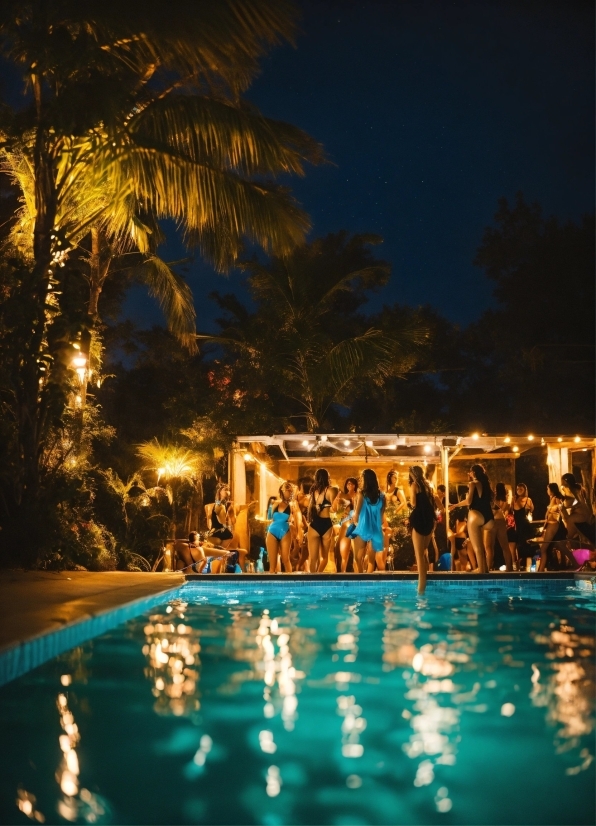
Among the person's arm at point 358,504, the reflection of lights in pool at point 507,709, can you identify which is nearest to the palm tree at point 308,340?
the person's arm at point 358,504

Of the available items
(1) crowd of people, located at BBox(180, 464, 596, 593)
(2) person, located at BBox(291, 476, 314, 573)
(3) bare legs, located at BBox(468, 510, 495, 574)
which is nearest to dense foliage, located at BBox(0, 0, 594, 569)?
(1) crowd of people, located at BBox(180, 464, 596, 593)

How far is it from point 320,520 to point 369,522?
738 millimetres

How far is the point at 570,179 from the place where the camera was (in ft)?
83.0

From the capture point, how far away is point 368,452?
16859 millimetres

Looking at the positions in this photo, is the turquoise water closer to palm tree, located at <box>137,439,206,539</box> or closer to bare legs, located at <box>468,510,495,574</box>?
bare legs, located at <box>468,510,495,574</box>

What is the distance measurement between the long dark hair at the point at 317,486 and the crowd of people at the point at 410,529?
0.04 ft

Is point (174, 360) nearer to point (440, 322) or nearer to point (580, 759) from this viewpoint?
point (440, 322)

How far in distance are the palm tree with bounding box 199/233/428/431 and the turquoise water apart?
1099 cm

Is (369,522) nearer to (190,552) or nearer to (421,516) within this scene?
(421,516)

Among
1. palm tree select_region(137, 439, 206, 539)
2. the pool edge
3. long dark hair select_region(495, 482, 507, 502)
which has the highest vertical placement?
palm tree select_region(137, 439, 206, 539)

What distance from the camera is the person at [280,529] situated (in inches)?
484

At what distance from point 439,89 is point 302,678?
30977 mm

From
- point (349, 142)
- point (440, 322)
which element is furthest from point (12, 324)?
point (349, 142)

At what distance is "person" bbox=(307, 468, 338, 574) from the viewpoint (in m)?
11.5
